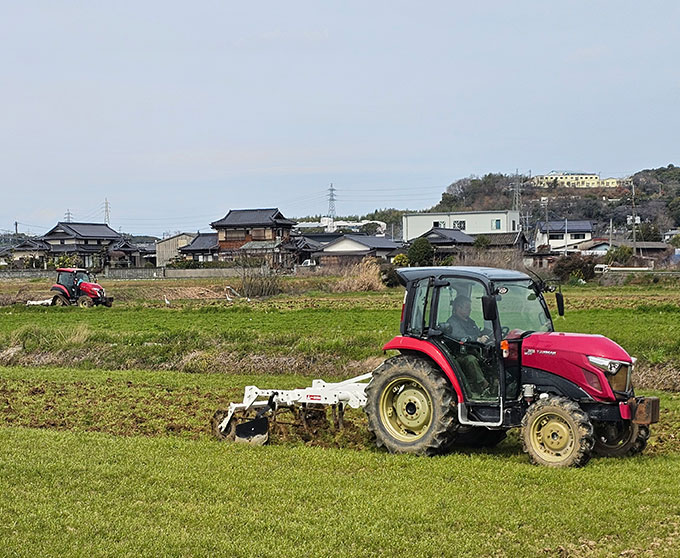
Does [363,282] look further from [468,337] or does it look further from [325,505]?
[325,505]

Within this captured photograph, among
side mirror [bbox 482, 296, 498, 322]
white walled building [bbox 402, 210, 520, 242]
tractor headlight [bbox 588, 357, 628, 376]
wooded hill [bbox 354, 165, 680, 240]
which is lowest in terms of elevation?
tractor headlight [bbox 588, 357, 628, 376]

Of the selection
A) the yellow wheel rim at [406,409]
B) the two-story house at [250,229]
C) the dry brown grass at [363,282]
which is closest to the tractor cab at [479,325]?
the yellow wheel rim at [406,409]

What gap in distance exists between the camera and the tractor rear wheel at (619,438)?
837 cm

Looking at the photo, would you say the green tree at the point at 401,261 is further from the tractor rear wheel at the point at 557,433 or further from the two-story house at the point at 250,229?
the tractor rear wheel at the point at 557,433

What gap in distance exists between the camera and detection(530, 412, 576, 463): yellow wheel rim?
7961 mm

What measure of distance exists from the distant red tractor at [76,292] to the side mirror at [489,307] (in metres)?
30.6

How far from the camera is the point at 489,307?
8164mm

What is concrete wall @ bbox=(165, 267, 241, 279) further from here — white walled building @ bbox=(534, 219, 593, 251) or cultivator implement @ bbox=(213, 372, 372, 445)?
cultivator implement @ bbox=(213, 372, 372, 445)

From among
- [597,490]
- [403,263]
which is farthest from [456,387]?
[403,263]

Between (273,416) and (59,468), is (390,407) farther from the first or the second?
(59,468)

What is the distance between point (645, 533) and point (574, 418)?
1782 mm

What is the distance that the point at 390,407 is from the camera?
30.2 feet

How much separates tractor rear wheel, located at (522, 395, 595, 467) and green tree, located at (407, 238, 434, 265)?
48.5 metres

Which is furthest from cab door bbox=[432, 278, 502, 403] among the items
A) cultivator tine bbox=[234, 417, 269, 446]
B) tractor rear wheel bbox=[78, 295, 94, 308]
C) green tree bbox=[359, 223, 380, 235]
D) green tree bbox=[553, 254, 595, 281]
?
green tree bbox=[359, 223, 380, 235]
